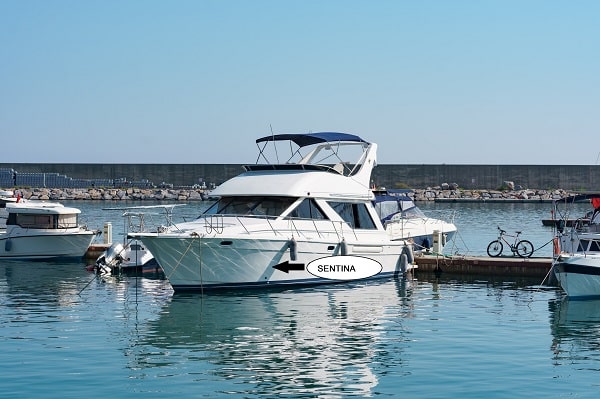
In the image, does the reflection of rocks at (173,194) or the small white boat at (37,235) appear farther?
the reflection of rocks at (173,194)

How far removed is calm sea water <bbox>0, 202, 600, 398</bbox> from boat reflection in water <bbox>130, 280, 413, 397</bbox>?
4 cm

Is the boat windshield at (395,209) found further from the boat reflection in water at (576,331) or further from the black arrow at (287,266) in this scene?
the boat reflection in water at (576,331)

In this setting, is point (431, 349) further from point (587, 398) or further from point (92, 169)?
point (92, 169)

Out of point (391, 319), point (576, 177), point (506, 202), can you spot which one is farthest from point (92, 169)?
point (391, 319)

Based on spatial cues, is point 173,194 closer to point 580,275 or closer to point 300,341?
point 580,275

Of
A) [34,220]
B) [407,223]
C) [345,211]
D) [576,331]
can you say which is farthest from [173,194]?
[576,331]

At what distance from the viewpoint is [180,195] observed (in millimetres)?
99312

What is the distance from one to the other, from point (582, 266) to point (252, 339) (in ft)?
34.3

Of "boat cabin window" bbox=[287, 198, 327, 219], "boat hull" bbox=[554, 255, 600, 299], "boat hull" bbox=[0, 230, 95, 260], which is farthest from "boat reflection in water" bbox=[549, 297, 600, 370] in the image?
"boat hull" bbox=[0, 230, 95, 260]

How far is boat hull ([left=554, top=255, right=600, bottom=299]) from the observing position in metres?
26.5

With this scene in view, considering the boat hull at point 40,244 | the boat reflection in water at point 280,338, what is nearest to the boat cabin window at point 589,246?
the boat reflection in water at point 280,338

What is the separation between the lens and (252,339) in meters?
21.0

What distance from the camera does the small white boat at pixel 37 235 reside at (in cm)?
3806

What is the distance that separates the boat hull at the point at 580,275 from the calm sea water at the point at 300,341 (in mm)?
463
